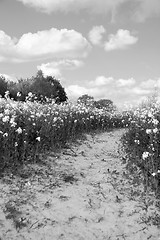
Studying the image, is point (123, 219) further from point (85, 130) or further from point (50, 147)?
point (85, 130)

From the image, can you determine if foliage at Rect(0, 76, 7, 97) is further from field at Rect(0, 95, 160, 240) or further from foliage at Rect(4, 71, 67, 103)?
field at Rect(0, 95, 160, 240)

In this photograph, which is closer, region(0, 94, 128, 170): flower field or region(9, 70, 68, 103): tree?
region(0, 94, 128, 170): flower field

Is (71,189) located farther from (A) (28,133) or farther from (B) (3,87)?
(B) (3,87)

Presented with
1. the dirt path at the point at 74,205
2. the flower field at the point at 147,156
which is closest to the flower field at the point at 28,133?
the dirt path at the point at 74,205

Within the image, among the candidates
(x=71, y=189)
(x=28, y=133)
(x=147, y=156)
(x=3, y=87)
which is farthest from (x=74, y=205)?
(x=3, y=87)

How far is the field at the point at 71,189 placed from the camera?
17.2 feet

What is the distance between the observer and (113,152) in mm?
10922

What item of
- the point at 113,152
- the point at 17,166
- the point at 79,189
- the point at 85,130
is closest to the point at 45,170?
the point at 17,166

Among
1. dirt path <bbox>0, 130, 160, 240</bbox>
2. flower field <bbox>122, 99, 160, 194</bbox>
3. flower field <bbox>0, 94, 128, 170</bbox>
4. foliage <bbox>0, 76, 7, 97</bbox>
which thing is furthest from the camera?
foliage <bbox>0, 76, 7, 97</bbox>

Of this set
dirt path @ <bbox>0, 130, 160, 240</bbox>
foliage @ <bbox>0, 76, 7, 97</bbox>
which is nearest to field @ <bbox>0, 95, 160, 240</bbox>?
dirt path @ <bbox>0, 130, 160, 240</bbox>

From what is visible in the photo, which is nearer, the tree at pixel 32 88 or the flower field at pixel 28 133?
the flower field at pixel 28 133

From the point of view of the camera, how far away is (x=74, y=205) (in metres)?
6.06

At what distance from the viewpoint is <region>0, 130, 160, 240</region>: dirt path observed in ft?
16.9

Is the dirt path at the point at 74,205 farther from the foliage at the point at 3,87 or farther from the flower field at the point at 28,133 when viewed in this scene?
the foliage at the point at 3,87
